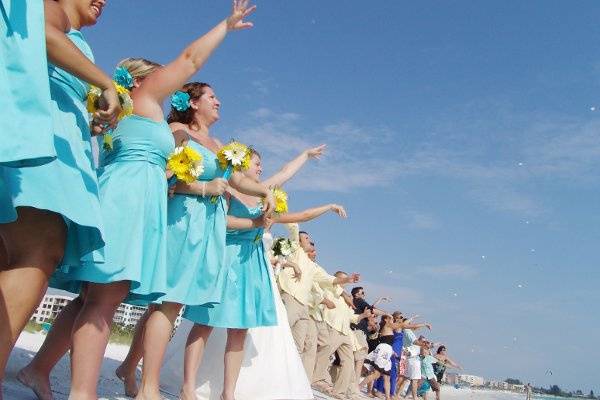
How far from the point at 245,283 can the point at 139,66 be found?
2.08 meters

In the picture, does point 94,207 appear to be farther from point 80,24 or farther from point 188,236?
point 188,236

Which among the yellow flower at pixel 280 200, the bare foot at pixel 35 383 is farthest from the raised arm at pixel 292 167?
the bare foot at pixel 35 383

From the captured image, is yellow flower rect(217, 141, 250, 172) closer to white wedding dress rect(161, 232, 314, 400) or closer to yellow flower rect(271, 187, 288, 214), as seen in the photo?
yellow flower rect(271, 187, 288, 214)

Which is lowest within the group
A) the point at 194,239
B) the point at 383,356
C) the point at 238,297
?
the point at 238,297

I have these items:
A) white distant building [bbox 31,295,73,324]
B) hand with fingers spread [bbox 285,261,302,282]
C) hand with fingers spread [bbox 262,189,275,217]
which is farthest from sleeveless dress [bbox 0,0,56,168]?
hand with fingers spread [bbox 285,261,302,282]

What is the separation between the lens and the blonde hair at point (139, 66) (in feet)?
14.0

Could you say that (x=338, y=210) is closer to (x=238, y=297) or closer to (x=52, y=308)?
(x=238, y=297)

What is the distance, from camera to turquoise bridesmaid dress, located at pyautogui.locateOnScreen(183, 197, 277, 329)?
4.98 m

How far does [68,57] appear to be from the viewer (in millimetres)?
2484

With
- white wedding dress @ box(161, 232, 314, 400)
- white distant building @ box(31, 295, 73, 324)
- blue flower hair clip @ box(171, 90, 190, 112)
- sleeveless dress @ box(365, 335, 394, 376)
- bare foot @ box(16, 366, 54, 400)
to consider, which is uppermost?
blue flower hair clip @ box(171, 90, 190, 112)

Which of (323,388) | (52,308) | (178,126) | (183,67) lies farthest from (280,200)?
(52,308)

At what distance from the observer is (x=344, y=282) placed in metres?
11.3

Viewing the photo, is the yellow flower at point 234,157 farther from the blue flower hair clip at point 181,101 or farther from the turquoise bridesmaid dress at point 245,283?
the turquoise bridesmaid dress at point 245,283

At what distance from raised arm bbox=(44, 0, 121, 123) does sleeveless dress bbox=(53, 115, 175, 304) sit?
756 millimetres
